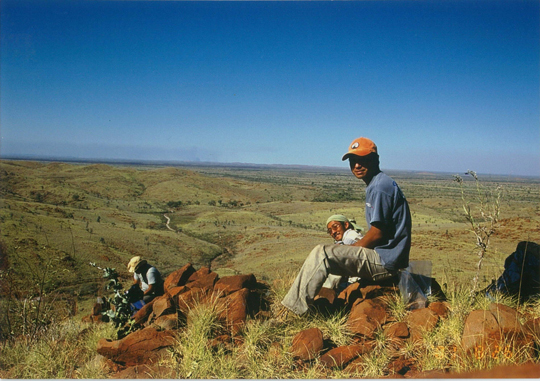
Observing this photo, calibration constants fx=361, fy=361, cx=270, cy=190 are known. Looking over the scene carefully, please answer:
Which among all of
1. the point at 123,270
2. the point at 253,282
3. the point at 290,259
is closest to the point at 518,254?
the point at 253,282

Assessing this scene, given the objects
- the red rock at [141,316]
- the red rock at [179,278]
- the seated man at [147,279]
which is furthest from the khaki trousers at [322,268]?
the seated man at [147,279]

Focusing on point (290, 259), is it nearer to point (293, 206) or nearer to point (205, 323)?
point (205, 323)

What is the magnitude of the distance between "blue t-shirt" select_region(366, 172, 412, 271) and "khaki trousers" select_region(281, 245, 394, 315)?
19 centimetres

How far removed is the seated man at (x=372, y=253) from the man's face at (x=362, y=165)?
9cm

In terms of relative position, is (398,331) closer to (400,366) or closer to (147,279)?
(400,366)

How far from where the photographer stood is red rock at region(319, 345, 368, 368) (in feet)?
10.9

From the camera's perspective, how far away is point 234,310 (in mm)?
4109

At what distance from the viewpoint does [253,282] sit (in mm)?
5062

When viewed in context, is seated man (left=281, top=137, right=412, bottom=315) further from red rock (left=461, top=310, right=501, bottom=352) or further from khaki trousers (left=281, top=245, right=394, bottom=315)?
red rock (left=461, top=310, right=501, bottom=352)

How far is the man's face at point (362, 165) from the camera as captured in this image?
162 inches

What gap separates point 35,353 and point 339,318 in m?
3.34

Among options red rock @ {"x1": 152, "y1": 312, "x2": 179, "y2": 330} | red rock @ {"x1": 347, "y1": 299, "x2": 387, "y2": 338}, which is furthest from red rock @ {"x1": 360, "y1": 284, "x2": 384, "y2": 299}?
red rock @ {"x1": 152, "y1": 312, "x2": 179, "y2": 330}

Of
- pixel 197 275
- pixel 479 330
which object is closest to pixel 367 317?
pixel 479 330

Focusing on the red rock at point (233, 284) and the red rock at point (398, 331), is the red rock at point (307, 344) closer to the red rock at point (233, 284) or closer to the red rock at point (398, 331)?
the red rock at point (398, 331)
